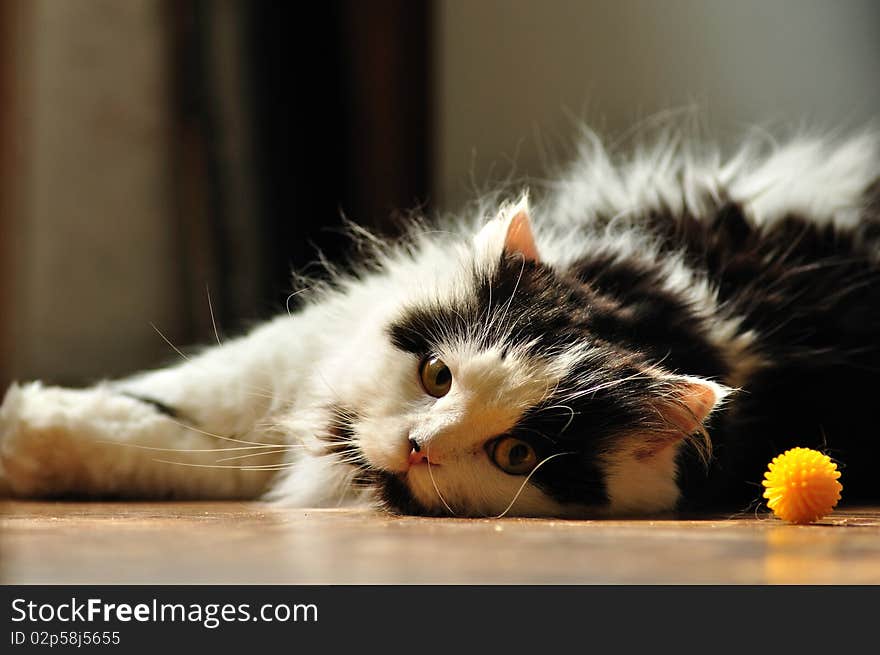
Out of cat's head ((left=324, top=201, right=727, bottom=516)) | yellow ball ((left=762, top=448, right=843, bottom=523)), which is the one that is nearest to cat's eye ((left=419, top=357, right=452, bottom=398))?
cat's head ((left=324, top=201, right=727, bottom=516))

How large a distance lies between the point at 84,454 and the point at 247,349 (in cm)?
30

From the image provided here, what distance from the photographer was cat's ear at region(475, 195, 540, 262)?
4.23ft

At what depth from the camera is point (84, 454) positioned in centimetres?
134

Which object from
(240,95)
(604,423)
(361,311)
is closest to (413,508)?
(604,423)

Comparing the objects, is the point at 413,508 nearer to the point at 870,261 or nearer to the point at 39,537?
the point at 39,537

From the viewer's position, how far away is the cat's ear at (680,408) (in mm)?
1118

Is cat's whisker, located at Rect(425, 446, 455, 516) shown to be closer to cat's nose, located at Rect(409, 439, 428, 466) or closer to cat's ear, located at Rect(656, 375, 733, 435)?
cat's nose, located at Rect(409, 439, 428, 466)

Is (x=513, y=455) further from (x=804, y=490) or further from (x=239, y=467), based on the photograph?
(x=239, y=467)

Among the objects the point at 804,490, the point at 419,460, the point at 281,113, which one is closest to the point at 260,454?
the point at 419,460

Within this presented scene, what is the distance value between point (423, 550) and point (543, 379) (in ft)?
1.18

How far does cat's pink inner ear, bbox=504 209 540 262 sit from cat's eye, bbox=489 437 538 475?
0.29 m

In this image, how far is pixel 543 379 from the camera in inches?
43.0

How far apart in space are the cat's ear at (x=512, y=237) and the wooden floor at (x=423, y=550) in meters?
0.40

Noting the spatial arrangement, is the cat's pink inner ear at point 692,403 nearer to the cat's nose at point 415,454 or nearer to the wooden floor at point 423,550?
the wooden floor at point 423,550
